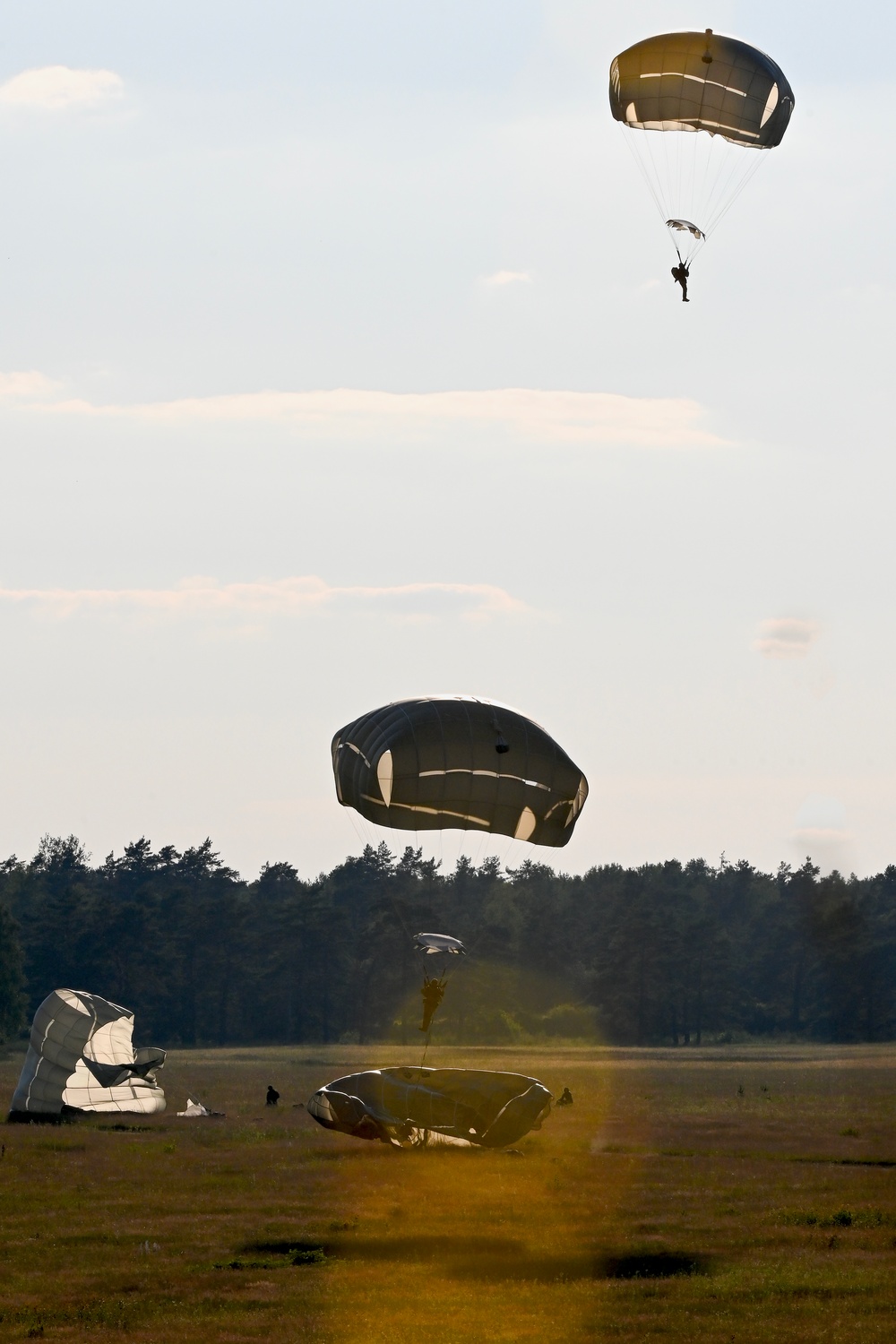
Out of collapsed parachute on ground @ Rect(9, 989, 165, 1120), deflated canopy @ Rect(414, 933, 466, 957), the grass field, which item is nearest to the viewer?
the grass field

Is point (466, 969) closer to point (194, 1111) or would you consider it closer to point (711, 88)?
point (194, 1111)

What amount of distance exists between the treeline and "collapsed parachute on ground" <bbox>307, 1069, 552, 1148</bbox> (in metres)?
85.7

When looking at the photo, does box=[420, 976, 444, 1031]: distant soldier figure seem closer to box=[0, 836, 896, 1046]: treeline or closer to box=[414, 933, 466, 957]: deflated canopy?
box=[414, 933, 466, 957]: deflated canopy

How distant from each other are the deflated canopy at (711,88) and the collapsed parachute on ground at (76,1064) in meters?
30.7

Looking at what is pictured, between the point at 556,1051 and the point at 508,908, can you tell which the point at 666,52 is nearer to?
the point at 556,1051

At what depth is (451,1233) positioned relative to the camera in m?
31.7

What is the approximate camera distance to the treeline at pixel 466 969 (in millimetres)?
135750

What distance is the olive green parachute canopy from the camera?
37531 mm

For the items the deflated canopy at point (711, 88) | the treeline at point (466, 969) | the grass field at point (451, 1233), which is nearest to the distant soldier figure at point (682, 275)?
the deflated canopy at point (711, 88)

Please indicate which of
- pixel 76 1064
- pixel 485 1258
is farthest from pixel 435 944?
pixel 76 1064

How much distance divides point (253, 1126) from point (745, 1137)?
49.1 feet

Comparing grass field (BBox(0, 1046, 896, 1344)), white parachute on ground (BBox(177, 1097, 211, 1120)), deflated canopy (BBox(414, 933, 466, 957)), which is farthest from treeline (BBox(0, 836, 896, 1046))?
deflated canopy (BBox(414, 933, 466, 957))

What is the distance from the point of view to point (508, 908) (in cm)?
17075

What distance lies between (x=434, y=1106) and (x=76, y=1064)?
1587cm
